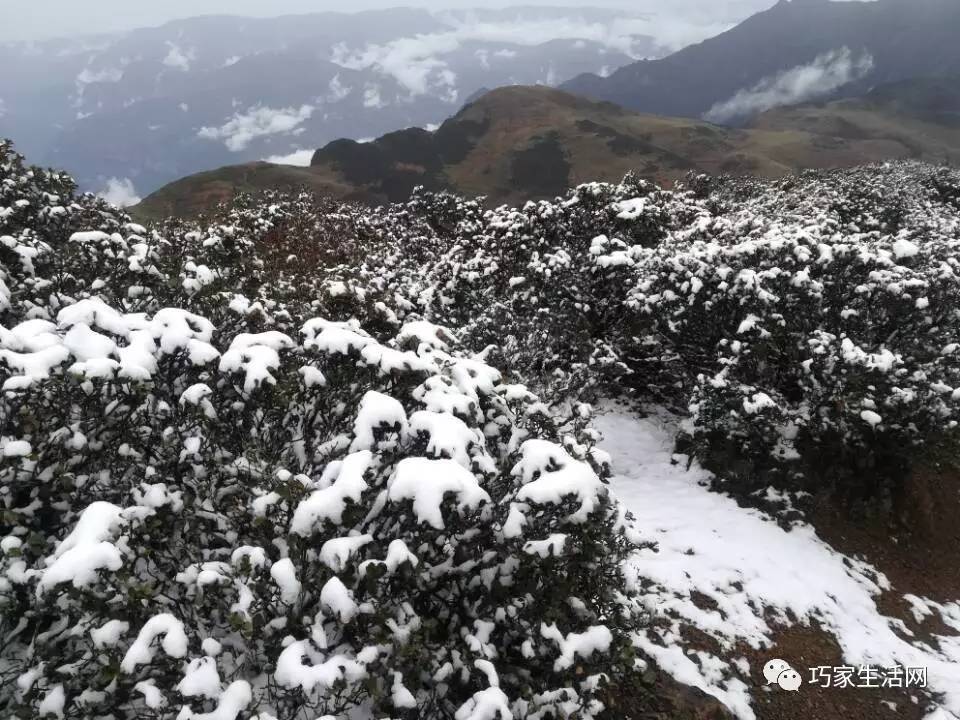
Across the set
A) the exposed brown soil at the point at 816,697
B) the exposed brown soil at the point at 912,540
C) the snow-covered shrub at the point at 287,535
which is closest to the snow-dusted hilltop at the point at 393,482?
the snow-covered shrub at the point at 287,535

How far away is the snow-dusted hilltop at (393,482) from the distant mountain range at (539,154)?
48456mm

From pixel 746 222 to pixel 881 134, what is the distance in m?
106

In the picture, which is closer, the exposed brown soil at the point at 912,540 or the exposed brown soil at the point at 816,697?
the exposed brown soil at the point at 816,697

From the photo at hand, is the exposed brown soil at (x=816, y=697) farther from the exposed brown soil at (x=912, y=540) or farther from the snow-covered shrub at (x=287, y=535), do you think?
the snow-covered shrub at (x=287, y=535)

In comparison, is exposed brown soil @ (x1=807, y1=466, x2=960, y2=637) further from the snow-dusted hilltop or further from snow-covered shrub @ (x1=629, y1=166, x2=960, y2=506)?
snow-covered shrub @ (x1=629, y1=166, x2=960, y2=506)

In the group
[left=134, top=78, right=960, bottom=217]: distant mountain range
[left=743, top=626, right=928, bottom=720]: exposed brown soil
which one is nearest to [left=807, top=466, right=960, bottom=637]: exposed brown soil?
[left=743, top=626, right=928, bottom=720]: exposed brown soil

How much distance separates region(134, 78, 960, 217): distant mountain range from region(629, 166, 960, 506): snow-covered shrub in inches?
1900

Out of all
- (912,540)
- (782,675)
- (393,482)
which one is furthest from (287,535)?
(912,540)

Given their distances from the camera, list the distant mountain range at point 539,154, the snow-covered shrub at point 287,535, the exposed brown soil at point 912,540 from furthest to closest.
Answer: the distant mountain range at point 539,154
the exposed brown soil at point 912,540
the snow-covered shrub at point 287,535

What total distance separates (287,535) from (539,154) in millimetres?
71834

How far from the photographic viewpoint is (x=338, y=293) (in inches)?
316

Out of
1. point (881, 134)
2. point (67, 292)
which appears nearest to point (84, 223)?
point (67, 292)

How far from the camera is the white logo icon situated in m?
5.60

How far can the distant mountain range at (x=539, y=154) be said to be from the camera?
62188 millimetres
